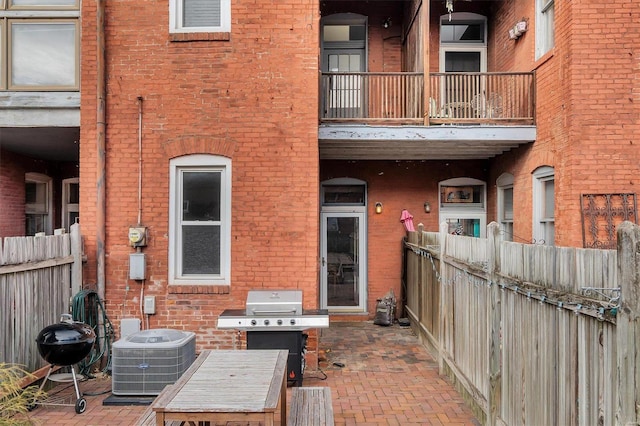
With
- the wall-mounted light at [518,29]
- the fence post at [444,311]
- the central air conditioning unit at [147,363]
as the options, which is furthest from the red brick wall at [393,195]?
the central air conditioning unit at [147,363]

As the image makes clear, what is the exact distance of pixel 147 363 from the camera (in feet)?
16.8

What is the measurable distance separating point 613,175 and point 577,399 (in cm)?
523

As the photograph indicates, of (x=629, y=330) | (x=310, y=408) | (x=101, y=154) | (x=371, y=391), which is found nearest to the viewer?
(x=629, y=330)

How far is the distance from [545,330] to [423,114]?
5609 millimetres

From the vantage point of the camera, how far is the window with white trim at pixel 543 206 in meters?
7.70

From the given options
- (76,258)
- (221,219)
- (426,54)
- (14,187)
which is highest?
(426,54)

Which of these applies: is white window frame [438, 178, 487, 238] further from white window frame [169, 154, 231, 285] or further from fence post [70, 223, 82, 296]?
fence post [70, 223, 82, 296]

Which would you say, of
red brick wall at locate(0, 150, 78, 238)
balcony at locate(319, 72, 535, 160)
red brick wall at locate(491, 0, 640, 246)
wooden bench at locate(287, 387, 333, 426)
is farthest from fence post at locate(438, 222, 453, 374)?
red brick wall at locate(0, 150, 78, 238)

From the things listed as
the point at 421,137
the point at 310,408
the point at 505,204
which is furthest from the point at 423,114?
the point at 310,408

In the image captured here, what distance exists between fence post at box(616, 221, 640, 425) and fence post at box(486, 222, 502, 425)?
1830 mm

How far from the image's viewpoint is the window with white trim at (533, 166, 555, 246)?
7699 millimetres

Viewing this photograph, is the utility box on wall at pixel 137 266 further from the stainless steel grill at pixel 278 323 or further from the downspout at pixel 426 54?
the downspout at pixel 426 54

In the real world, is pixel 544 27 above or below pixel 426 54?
above

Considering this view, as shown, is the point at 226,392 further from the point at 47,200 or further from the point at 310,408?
the point at 47,200
